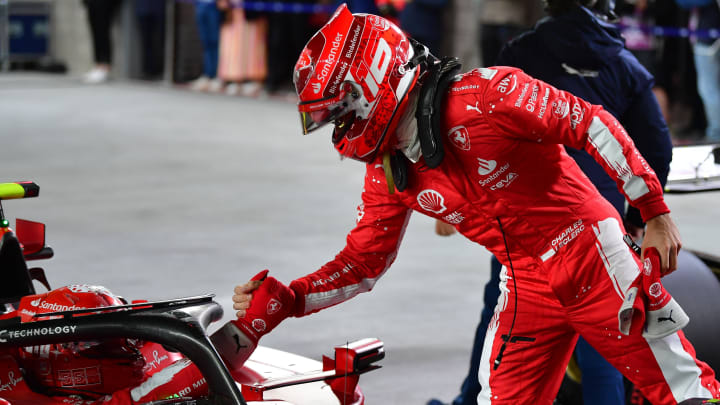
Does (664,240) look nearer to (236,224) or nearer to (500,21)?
(236,224)

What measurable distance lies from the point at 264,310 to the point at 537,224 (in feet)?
2.21

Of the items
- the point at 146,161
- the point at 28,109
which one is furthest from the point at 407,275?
the point at 28,109

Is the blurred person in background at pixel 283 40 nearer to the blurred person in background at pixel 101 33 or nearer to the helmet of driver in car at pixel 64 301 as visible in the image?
the blurred person in background at pixel 101 33

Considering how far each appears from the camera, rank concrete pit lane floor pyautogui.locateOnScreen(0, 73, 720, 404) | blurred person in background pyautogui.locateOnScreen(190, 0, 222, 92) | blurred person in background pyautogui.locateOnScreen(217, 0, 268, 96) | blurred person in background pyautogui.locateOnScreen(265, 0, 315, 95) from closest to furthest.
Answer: concrete pit lane floor pyautogui.locateOnScreen(0, 73, 720, 404)
blurred person in background pyautogui.locateOnScreen(265, 0, 315, 95)
blurred person in background pyautogui.locateOnScreen(217, 0, 268, 96)
blurred person in background pyautogui.locateOnScreen(190, 0, 222, 92)

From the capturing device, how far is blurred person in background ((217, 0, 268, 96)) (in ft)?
38.8

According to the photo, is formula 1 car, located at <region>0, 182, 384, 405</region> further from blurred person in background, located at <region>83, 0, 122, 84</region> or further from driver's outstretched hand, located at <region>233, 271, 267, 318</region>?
blurred person in background, located at <region>83, 0, 122, 84</region>

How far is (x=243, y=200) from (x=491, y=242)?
4.33 meters

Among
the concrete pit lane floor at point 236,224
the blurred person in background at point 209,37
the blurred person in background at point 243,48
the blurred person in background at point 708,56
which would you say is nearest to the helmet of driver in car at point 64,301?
the concrete pit lane floor at point 236,224

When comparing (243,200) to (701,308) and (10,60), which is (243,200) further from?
(10,60)

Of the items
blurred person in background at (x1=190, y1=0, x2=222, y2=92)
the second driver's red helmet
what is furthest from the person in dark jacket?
blurred person in background at (x1=190, y1=0, x2=222, y2=92)

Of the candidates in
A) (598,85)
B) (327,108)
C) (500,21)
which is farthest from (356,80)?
(500,21)

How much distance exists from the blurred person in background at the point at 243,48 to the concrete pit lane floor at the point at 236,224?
1.77 metres

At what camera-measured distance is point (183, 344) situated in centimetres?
197

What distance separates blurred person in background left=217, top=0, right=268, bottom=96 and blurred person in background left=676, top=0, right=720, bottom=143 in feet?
17.3
